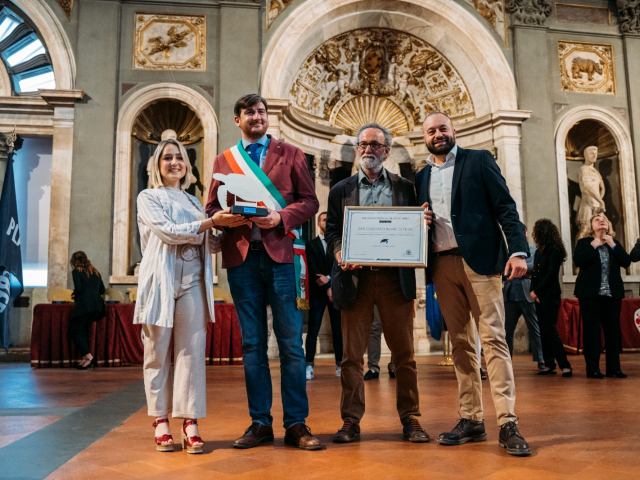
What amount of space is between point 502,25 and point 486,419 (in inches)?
315

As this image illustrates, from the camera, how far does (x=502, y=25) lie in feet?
31.3

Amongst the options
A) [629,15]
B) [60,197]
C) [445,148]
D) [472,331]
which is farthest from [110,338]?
[629,15]

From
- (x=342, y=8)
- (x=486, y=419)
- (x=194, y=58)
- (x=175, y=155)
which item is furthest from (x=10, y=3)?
(x=486, y=419)

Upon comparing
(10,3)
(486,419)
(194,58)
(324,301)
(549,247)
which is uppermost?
(10,3)

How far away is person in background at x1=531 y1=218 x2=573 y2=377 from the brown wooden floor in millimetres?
753

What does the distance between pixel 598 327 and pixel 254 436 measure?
4.00 meters

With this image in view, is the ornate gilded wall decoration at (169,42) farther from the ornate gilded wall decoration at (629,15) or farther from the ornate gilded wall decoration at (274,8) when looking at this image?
the ornate gilded wall decoration at (629,15)

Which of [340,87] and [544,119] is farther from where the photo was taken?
[340,87]

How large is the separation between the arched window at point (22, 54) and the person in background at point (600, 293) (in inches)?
310

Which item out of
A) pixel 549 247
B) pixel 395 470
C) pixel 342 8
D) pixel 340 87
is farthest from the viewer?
pixel 340 87

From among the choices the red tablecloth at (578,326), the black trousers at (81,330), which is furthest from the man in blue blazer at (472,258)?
the red tablecloth at (578,326)

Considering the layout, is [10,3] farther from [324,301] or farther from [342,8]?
[324,301]

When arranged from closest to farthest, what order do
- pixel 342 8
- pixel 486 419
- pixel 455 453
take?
pixel 455 453 < pixel 486 419 < pixel 342 8

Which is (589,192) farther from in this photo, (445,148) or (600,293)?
(445,148)
